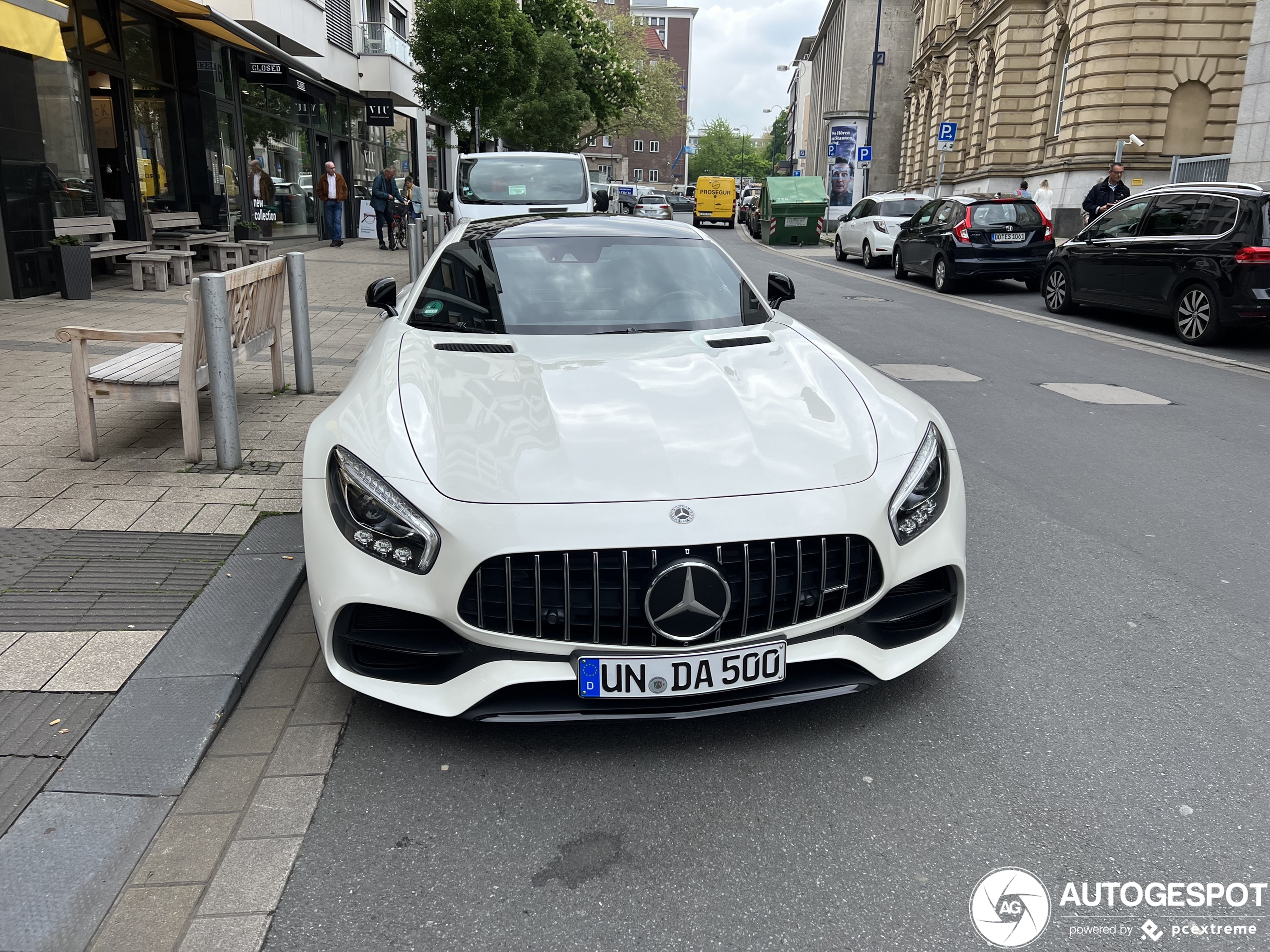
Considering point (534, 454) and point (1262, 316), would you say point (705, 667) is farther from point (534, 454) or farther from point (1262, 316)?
point (1262, 316)

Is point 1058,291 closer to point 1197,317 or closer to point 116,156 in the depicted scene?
point 1197,317

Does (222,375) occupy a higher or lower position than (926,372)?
higher

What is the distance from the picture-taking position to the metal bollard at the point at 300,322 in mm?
7078

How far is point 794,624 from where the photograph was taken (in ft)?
9.12

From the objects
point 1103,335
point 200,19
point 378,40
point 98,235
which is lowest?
point 1103,335

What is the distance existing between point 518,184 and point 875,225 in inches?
446

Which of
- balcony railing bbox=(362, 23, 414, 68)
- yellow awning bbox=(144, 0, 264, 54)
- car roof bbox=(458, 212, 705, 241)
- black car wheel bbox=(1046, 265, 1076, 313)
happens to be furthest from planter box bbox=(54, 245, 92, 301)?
balcony railing bbox=(362, 23, 414, 68)

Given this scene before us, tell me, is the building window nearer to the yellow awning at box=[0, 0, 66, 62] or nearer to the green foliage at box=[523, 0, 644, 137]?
the green foliage at box=[523, 0, 644, 137]

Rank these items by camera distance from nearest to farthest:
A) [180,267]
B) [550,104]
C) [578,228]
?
1. [578,228]
2. [180,267]
3. [550,104]

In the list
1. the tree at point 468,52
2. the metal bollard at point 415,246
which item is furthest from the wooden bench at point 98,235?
the tree at point 468,52

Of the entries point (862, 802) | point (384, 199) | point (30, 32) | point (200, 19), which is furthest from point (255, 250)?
point (862, 802)

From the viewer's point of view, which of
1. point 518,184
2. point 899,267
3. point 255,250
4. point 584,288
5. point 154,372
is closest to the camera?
point 584,288

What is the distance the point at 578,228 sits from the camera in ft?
16.0

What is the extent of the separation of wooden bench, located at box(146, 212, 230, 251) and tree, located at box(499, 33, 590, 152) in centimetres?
2480
